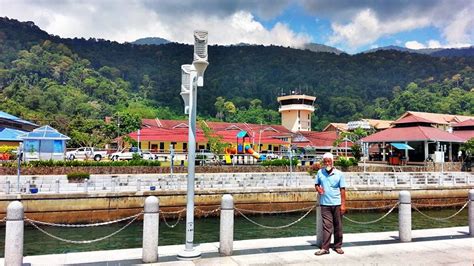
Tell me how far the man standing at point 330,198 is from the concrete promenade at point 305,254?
0.45 metres

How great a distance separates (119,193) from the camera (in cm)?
2034

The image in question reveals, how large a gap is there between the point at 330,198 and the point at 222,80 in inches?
5551

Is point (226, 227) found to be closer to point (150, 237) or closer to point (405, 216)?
point (150, 237)

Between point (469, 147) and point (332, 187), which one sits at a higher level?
point (469, 147)

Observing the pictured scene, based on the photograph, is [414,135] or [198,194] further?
[414,135]

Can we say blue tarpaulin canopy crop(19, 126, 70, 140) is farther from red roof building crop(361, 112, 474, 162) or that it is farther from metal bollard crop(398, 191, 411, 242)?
red roof building crop(361, 112, 474, 162)

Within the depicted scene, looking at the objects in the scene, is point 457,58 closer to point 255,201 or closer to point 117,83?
point 117,83

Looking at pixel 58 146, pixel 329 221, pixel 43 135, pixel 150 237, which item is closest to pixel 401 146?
pixel 58 146

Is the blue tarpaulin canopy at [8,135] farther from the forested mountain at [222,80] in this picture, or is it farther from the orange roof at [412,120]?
the orange roof at [412,120]

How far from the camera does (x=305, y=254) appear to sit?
826 centimetres

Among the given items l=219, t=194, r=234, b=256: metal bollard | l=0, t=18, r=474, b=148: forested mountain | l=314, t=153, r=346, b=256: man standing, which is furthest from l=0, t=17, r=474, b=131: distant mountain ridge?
l=314, t=153, r=346, b=256: man standing

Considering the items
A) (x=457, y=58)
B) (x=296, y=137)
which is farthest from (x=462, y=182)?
(x=457, y=58)

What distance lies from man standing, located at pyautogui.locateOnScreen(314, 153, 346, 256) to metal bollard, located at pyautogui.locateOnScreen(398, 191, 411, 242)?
2.30m

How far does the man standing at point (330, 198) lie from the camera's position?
814cm
